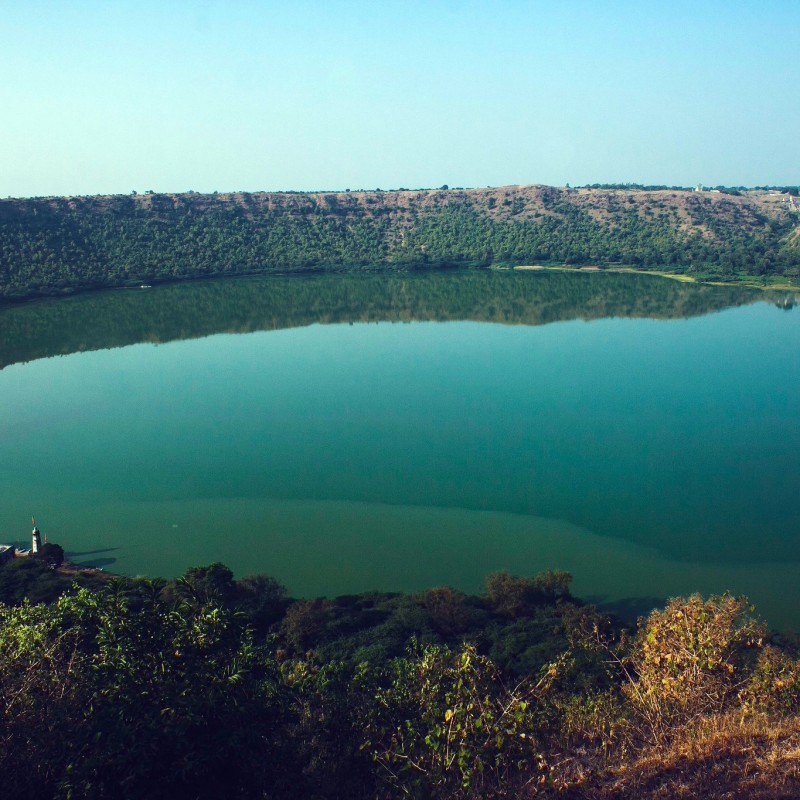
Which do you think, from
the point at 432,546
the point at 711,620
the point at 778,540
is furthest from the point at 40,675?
the point at 778,540

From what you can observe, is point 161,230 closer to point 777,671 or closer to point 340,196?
point 340,196

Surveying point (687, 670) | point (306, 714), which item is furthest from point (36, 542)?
point (687, 670)

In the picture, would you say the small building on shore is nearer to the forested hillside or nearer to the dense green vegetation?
the dense green vegetation

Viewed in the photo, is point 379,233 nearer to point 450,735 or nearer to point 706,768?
point 706,768

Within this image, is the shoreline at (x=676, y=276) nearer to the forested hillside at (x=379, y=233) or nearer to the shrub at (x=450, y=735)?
the forested hillside at (x=379, y=233)

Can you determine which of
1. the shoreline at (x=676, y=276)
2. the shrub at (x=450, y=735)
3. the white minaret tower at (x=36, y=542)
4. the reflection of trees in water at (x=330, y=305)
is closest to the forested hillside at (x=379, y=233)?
the shoreline at (x=676, y=276)

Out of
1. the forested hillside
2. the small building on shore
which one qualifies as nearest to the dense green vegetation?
the small building on shore
